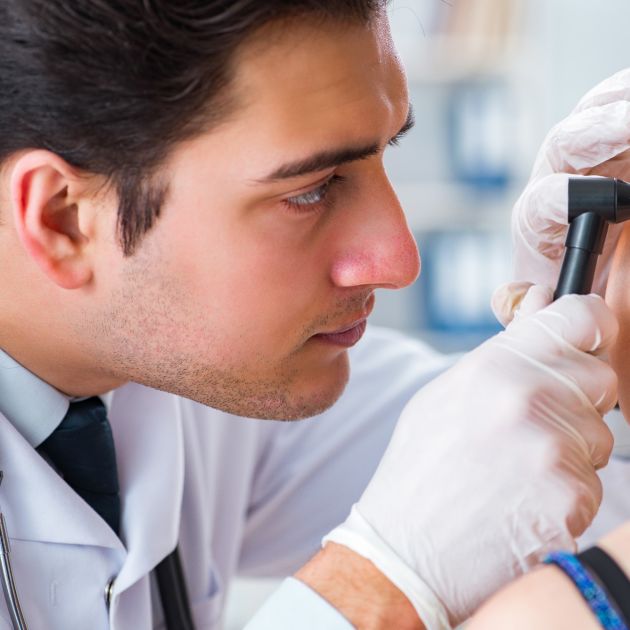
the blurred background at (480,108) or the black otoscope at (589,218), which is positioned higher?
the black otoscope at (589,218)

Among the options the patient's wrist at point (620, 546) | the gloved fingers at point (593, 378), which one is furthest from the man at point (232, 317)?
the patient's wrist at point (620, 546)

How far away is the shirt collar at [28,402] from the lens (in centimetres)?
112

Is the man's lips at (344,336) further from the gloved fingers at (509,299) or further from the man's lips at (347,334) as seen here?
the gloved fingers at (509,299)

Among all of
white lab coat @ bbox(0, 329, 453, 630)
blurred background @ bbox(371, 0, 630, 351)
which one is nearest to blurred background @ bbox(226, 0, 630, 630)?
blurred background @ bbox(371, 0, 630, 351)

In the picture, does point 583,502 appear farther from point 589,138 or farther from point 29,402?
point 29,402

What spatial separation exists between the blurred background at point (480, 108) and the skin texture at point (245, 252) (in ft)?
5.88

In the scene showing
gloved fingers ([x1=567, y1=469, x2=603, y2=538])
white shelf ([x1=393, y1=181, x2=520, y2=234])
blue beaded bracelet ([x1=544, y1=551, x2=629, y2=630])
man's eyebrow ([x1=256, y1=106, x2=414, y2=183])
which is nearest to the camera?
blue beaded bracelet ([x1=544, y1=551, x2=629, y2=630])

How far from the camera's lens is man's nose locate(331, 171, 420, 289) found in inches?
41.2

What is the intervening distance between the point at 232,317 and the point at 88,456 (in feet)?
0.84

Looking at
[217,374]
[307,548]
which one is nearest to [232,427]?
[307,548]

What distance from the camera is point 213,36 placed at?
0.95 m

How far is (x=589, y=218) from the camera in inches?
35.5

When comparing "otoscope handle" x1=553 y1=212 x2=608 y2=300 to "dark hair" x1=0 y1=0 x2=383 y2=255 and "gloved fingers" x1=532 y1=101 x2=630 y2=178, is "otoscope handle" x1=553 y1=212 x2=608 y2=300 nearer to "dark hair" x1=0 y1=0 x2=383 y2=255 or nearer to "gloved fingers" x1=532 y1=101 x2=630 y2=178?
"gloved fingers" x1=532 y1=101 x2=630 y2=178

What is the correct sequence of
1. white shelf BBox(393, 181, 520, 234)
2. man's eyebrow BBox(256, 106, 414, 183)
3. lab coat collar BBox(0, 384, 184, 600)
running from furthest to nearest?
1. white shelf BBox(393, 181, 520, 234)
2. lab coat collar BBox(0, 384, 184, 600)
3. man's eyebrow BBox(256, 106, 414, 183)
